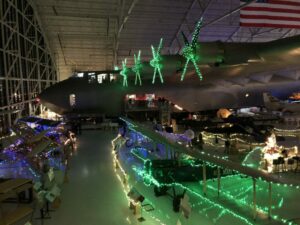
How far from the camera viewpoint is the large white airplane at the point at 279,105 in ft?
60.1

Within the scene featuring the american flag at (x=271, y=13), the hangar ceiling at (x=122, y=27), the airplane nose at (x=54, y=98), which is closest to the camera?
the american flag at (x=271, y=13)

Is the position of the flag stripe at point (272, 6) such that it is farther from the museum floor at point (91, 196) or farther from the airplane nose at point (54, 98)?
the airplane nose at point (54, 98)

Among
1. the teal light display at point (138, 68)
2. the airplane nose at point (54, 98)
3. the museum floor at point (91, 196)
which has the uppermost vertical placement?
the teal light display at point (138, 68)

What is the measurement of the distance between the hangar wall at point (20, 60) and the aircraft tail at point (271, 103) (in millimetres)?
15805

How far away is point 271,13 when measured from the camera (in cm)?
1684

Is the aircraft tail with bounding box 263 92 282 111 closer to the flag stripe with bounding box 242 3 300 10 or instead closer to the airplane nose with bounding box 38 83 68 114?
the flag stripe with bounding box 242 3 300 10

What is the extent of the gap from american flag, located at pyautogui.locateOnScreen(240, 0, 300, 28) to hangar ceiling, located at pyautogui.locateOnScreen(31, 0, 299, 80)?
93.0 inches

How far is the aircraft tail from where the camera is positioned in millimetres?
18484

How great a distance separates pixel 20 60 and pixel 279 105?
19.4m

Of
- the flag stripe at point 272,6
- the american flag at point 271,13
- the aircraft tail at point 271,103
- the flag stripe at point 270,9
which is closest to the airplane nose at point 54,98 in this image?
the american flag at point 271,13

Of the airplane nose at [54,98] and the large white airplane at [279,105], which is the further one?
the large white airplane at [279,105]

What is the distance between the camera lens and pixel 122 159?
34.5ft

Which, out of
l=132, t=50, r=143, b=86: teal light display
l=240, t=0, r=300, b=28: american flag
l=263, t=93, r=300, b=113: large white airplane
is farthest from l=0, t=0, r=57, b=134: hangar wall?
l=263, t=93, r=300, b=113: large white airplane

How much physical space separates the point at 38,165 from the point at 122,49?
24.6m
